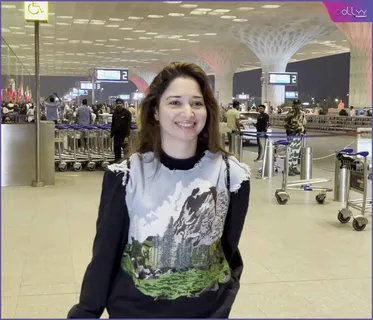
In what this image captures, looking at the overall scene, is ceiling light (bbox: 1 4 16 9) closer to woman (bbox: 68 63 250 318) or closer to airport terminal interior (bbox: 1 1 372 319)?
airport terminal interior (bbox: 1 1 372 319)

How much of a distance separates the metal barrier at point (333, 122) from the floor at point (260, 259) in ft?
64.1

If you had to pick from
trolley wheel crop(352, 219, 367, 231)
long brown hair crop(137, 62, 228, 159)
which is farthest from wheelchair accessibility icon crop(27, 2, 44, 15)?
long brown hair crop(137, 62, 228, 159)

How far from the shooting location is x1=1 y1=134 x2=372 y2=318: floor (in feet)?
12.2

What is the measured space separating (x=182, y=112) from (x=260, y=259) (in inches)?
141

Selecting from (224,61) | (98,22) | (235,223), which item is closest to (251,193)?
(235,223)

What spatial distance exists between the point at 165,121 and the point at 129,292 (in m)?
0.50

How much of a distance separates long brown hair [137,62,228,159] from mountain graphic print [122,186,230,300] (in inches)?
7.5

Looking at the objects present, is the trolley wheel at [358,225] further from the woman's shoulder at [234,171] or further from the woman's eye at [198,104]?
the woman's eye at [198,104]

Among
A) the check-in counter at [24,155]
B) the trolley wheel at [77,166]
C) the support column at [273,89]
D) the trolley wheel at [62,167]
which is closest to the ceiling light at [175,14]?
the support column at [273,89]

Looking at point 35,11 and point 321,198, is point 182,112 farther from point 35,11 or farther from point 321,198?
point 35,11

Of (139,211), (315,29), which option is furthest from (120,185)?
(315,29)

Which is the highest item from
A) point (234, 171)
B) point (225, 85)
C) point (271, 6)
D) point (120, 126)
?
point (271, 6)

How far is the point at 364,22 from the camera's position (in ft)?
66.5

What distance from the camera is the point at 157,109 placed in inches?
64.1
